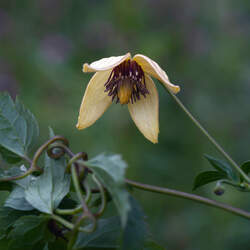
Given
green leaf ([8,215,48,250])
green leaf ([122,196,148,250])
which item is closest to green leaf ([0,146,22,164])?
green leaf ([8,215,48,250])

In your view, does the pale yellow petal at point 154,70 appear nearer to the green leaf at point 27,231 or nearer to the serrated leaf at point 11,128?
the serrated leaf at point 11,128

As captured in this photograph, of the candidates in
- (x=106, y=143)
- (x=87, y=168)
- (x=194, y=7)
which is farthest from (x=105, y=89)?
(x=194, y=7)

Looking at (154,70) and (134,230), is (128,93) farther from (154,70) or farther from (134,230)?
(134,230)

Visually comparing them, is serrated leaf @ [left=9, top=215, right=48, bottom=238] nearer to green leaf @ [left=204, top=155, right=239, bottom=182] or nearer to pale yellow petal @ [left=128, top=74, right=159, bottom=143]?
green leaf @ [left=204, top=155, right=239, bottom=182]

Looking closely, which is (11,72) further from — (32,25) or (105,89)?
(105,89)

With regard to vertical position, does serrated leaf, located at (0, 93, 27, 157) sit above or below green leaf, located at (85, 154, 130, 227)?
above

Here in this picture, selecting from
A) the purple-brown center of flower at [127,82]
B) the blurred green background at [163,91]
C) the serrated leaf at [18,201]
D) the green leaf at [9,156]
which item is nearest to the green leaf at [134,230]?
the serrated leaf at [18,201]
